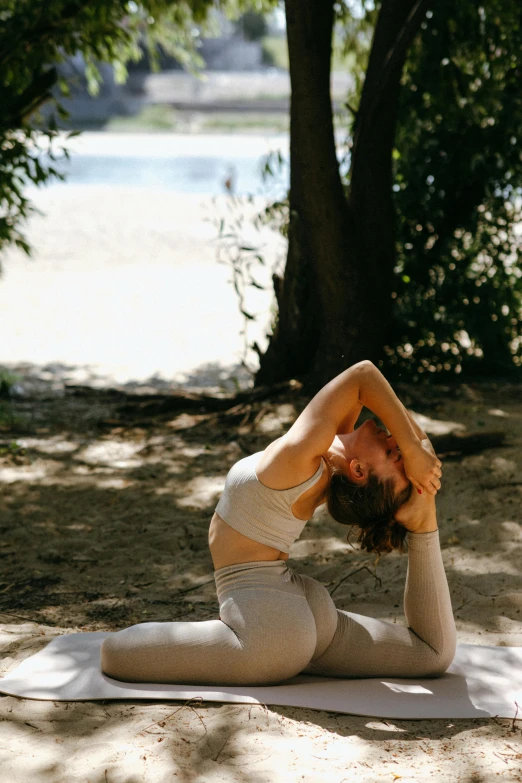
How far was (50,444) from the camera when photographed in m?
6.88

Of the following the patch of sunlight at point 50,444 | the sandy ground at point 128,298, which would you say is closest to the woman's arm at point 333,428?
the sandy ground at point 128,298

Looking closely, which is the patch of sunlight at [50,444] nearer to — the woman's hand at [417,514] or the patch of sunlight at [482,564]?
the patch of sunlight at [482,564]

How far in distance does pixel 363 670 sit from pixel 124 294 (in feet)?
36.6

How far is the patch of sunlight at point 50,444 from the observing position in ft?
22.1

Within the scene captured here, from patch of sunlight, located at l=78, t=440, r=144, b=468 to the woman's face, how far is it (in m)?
3.30

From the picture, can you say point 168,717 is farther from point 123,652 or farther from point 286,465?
point 286,465

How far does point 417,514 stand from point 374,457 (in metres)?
0.28

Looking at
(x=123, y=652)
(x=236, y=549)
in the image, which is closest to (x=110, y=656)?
(x=123, y=652)

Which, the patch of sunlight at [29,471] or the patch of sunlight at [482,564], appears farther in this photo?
the patch of sunlight at [29,471]

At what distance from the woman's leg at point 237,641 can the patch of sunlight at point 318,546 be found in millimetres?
1666

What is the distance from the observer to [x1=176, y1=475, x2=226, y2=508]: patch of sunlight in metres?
5.70

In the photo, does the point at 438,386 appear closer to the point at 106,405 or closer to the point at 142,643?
the point at 106,405

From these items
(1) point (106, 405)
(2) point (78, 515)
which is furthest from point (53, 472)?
(1) point (106, 405)

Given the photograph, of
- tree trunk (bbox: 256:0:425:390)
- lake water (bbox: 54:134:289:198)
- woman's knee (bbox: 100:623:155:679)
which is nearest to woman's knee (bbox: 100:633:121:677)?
woman's knee (bbox: 100:623:155:679)
